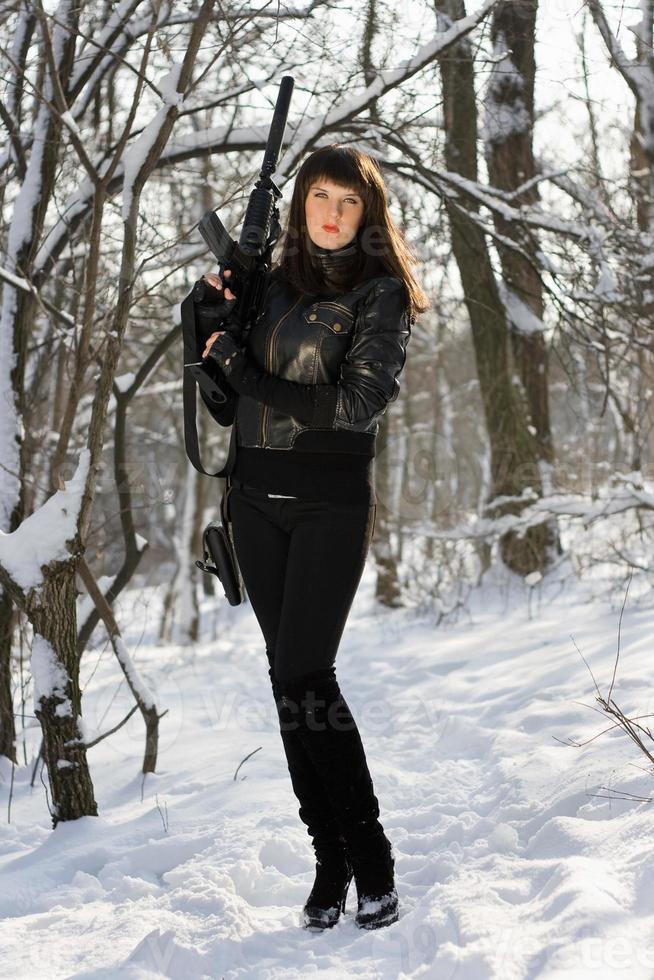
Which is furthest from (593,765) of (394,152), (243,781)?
(394,152)

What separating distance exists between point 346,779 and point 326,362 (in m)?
0.98

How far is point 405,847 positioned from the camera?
268 cm

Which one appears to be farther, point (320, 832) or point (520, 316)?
point (520, 316)

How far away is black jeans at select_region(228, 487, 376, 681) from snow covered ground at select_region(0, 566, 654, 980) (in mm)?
622

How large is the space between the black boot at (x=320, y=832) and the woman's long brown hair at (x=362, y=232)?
981mm

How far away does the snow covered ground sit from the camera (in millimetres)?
1896

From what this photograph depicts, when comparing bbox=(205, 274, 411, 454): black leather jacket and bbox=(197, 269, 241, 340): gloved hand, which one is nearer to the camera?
bbox=(205, 274, 411, 454): black leather jacket

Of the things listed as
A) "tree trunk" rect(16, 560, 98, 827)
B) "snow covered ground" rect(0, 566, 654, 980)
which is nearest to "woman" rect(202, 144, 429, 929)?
"snow covered ground" rect(0, 566, 654, 980)

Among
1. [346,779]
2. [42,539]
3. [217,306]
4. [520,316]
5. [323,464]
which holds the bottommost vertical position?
[346,779]

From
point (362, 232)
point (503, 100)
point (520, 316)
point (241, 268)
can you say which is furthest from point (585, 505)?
point (241, 268)

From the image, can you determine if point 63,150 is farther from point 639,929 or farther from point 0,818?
point 639,929

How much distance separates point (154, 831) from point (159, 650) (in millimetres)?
7499

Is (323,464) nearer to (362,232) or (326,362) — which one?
(326,362)

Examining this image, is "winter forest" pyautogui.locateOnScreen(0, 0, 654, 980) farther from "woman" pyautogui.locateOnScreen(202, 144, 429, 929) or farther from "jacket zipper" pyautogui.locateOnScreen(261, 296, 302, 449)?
"jacket zipper" pyautogui.locateOnScreen(261, 296, 302, 449)
